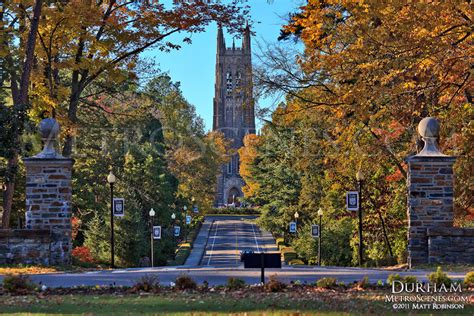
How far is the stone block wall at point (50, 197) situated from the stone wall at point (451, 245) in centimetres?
765

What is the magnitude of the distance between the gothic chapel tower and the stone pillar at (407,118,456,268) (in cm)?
9835

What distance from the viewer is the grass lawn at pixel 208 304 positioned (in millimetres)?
9297

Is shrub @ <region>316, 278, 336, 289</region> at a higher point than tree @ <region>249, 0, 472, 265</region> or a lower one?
lower

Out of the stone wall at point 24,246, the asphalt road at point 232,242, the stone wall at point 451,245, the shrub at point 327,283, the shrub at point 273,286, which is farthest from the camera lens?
the asphalt road at point 232,242

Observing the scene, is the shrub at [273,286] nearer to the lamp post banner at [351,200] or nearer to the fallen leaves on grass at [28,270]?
the fallen leaves on grass at [28,270]

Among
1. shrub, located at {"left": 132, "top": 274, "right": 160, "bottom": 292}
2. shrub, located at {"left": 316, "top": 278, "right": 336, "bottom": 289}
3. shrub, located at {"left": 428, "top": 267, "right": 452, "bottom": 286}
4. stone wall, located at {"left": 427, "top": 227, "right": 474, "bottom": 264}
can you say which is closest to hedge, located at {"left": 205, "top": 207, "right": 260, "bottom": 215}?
stone wall, located at {"left": 427, "top": 227, "right": 474, "bottom": 264}

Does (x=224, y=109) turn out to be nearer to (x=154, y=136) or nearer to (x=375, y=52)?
(x=154, y=136)

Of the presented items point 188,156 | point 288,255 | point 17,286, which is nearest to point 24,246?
point 17,286

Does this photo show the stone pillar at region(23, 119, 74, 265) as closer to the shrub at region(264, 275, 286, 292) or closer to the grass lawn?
the grass lawn

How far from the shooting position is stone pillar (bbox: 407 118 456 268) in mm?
15734

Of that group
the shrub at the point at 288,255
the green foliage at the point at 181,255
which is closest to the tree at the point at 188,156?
the green foliage at the point at 181,255

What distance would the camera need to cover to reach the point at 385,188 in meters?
31.2

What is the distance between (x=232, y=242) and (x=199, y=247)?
15.3ft

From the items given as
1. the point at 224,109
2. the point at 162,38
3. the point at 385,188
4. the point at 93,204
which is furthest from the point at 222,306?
the point at 224,109
